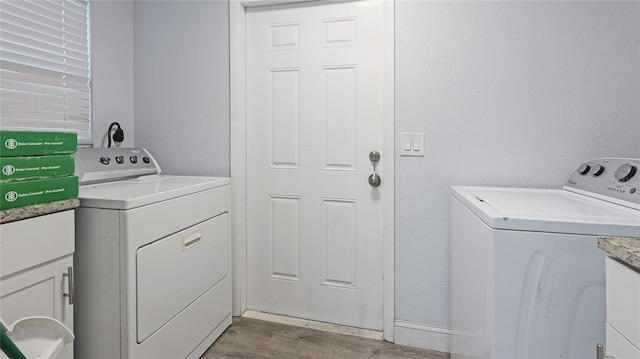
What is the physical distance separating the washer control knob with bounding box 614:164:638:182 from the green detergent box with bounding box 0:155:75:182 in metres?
2.00

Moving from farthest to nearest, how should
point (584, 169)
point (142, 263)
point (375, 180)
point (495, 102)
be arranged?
point (375, 180) < point (495, 102) < point (584, 169) < point (142, 263)

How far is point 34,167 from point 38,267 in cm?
33

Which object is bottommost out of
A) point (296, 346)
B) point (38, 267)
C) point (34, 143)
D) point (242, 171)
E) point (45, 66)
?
point (296, 346)

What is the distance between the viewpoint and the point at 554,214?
99cm

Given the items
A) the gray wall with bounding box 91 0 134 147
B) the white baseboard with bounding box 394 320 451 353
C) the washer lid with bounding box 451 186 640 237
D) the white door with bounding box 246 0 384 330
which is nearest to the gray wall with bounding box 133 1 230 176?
the gray wall with bounding box 91 0 134 147

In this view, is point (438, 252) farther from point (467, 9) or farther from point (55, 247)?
point (55, 247)

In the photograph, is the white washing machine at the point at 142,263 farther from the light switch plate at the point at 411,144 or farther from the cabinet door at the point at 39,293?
the light switch plate at the point at 411,144

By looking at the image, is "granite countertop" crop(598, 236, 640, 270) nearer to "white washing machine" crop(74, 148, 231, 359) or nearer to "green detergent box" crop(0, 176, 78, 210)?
"white washing machine" crop(74, 148, 231, 359)

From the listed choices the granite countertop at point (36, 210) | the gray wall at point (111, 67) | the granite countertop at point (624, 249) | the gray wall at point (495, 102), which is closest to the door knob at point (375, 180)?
the gray wall at point (495, 102)

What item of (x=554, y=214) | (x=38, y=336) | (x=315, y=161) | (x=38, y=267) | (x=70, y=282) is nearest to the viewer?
(x=38, y=336)

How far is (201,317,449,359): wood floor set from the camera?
174cm

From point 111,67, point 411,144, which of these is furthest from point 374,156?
point 111,67

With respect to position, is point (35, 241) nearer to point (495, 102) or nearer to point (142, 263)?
point (142, 263)

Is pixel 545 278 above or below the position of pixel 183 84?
below
